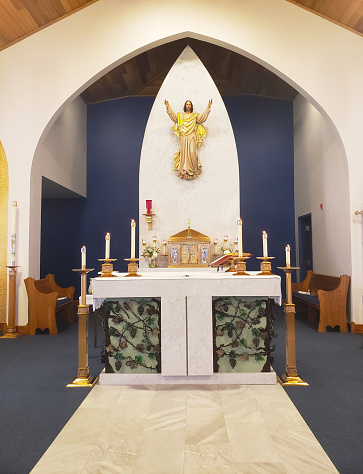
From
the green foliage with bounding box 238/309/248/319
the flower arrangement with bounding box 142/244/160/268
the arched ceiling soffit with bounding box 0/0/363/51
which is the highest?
the arched ceiling soffit with bounding box 0/0/363/51

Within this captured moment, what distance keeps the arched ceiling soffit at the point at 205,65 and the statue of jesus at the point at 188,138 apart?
2.15 metres

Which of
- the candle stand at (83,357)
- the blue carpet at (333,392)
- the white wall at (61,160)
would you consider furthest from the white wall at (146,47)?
the candle stand at (83,357)

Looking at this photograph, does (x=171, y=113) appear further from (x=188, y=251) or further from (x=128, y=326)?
(x=128, y=326)

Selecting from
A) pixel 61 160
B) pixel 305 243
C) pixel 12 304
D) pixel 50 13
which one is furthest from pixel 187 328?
pixel 305 243

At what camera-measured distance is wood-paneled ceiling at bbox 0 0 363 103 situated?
16.8ft

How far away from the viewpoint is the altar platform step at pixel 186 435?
176 centimetres

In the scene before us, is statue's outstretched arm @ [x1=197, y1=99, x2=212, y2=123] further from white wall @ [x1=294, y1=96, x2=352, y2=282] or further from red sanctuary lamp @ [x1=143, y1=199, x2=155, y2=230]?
white wall @ [x1=294, y1=96, x2=352, y2=282]

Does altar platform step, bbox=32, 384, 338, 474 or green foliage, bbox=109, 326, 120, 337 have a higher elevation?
green foliage, bbox=109, 326, 120, 337

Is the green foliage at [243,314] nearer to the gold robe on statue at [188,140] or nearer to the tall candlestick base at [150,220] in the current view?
the tall candlestick base at [150,220]

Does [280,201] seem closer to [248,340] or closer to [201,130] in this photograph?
[201,130]

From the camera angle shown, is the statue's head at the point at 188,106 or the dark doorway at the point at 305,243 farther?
the dark doorway at the point at 305,243

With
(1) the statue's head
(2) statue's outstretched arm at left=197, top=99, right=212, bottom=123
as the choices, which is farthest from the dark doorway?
(1) the statue's head

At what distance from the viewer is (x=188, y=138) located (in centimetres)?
611

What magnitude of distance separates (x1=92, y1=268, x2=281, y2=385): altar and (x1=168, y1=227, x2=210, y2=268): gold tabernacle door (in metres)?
2.77
